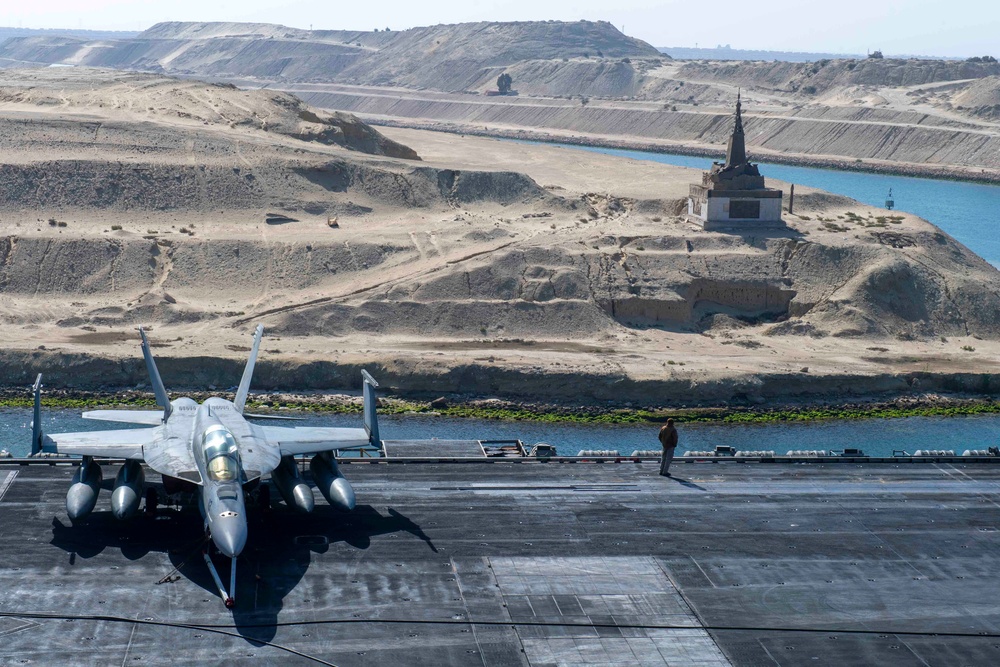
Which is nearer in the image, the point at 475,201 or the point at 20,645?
the point at 20,645

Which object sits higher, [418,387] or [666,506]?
[666,506]

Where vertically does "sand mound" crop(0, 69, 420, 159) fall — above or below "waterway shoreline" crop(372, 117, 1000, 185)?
above

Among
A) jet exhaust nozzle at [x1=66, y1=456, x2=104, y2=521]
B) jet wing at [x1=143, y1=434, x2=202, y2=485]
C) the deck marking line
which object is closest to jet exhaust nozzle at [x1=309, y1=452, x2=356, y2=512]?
jet wing at [x1=143, y1=434, x2=202, y2=485]

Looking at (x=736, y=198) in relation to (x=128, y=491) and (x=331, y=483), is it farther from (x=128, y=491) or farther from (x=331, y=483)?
(x=128, y=491)

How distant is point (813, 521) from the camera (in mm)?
33062

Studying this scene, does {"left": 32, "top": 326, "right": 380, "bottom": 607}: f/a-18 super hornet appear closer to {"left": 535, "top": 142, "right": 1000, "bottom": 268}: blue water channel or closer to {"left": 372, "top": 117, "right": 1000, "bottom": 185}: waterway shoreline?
{"left": 535, "top": 142, "right": 1000, "bottom": 268}: blue water channel

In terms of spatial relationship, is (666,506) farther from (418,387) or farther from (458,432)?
(418,387)

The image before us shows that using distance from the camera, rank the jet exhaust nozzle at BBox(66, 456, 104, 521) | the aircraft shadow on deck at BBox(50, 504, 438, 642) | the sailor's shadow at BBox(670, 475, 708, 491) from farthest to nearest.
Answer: the sailor's shadow at BBox(670, 475, 708, 491) → the jet exhaust nozzle at BBox(66, 456, 104, 521) → the aircraft shadow on deck at BBox(50, 504, 438, 642)

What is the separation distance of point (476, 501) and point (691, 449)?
20497 millimetres

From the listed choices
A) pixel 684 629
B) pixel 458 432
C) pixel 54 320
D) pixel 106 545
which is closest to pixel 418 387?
pixel 458 432

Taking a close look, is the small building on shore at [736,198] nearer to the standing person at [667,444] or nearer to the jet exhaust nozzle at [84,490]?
the standing person at [667,444]

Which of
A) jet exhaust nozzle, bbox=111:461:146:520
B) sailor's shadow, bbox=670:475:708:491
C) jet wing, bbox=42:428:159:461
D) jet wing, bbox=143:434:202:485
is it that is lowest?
sailor's shadow, bbox=670:475:708:491

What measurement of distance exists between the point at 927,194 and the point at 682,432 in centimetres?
8983

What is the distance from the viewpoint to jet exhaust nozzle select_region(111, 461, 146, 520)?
29.6m
